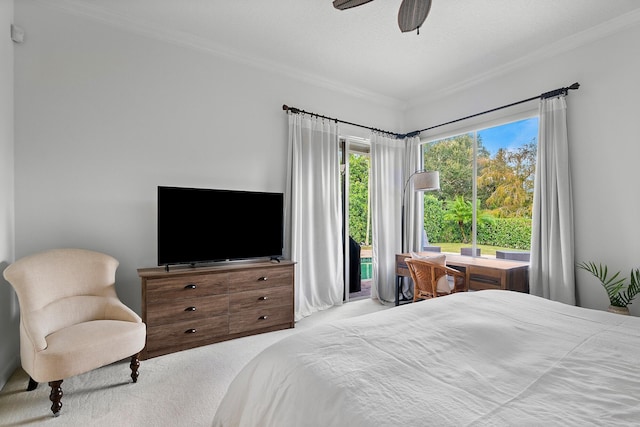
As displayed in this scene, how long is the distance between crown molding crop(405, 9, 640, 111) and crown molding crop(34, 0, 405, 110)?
0.98 meters

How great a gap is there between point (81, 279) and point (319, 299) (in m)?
2.50

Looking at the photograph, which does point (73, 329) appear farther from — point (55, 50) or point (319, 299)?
point (319, 299)

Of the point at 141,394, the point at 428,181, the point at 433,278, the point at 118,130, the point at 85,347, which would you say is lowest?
the point at 141,394

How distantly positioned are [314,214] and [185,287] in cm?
177

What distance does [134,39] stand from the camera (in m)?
2.98

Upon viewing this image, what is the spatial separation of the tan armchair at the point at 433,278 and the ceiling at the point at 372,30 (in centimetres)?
229

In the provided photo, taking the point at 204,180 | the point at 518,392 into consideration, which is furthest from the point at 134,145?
the point at 518,392

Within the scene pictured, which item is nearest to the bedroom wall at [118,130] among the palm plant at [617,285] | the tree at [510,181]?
the tree at [510,181]

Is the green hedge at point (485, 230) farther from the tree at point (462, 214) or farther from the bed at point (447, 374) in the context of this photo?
the bed at point (447, 374)

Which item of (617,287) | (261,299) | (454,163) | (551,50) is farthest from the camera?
(454,163)

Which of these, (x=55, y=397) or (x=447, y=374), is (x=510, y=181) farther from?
(x=55, y=397)

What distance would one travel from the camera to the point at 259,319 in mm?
3217

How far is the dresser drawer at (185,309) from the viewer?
105 inches

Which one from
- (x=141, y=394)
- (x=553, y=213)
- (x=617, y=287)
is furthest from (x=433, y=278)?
(x=141, y=394)
